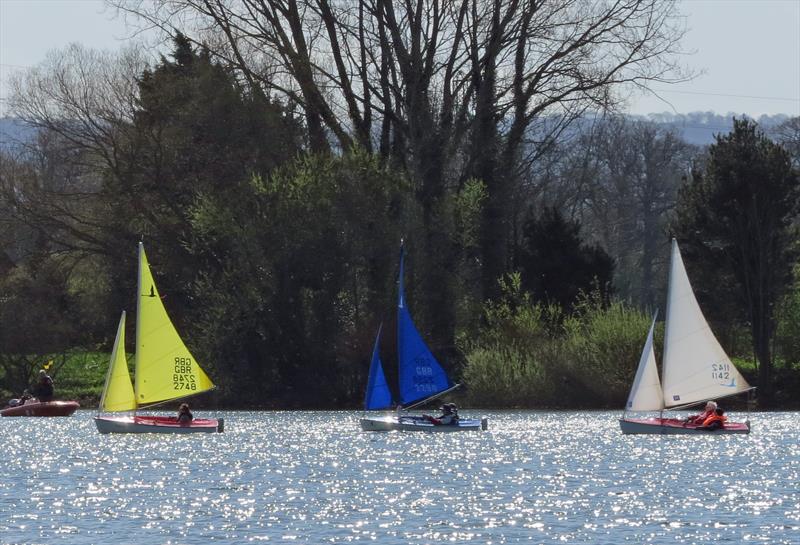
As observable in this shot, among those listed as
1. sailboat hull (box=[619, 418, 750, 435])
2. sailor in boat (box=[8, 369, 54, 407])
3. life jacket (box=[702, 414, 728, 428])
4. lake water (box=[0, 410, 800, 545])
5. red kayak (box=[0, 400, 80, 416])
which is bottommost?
lake water (box=[0, 410, 800, 545])

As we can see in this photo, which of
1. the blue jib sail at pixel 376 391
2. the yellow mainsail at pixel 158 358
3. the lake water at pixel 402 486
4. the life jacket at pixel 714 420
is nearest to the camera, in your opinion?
the lake water at pixel 402 486

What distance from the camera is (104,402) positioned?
45.0 meters

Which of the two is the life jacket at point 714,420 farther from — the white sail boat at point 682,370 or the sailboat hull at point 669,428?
the white sail boat at point 682,370

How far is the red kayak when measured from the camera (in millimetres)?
53094

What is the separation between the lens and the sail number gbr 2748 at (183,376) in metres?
45.2

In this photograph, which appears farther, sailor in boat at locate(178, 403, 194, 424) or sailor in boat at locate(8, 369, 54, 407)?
sailor in boat at locate(8, 369, 54, 407)

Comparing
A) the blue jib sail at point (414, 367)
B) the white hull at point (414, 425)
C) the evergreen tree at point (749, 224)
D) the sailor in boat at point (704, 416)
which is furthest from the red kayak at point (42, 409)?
the sailor in boat at point (704, 416)

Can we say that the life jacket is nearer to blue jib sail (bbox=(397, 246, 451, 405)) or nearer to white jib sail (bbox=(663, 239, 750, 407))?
white jib sail (bbox=(663, 239, 750, 407))

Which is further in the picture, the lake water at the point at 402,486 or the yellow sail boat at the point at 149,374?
the yellow sail boat at the point at 149,374

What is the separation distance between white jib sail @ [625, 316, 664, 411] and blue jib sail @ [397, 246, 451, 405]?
5.46 metres

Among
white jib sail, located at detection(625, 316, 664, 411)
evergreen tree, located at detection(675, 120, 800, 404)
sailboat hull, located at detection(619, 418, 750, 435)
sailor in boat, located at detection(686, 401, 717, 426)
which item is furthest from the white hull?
evergreen tree, located at detection(675, 120, 800, 404)

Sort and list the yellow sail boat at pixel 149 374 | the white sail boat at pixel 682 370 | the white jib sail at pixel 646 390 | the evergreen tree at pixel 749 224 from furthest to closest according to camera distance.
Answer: the evergreen tree at pixel 749 224, the yellow sail boat at pixel 149 374, the white sail boat at pixel 682 370, the white jib sail at pixel 646 390

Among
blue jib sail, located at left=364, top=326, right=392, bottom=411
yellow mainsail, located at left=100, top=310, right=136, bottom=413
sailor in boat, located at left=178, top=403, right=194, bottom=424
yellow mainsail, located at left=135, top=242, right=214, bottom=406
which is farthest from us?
blue jib sail, located at left=364, top=326, right=392, bottom=411

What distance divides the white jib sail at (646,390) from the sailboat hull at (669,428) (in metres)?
0.42
